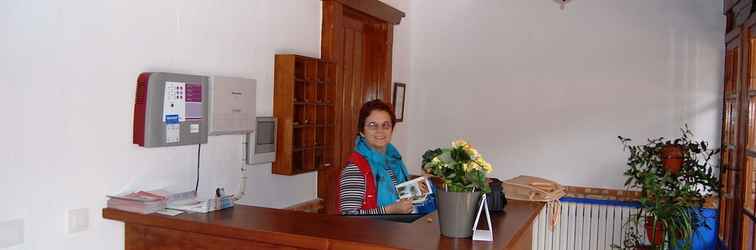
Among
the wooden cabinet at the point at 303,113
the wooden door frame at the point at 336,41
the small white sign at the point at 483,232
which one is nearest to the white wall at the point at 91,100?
the wooden cabinet at the point at 303,113

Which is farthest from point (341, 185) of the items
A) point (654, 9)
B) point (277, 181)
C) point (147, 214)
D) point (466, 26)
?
point (654, 9)

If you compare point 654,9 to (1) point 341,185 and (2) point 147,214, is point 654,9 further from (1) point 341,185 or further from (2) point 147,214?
(2) point 147,214

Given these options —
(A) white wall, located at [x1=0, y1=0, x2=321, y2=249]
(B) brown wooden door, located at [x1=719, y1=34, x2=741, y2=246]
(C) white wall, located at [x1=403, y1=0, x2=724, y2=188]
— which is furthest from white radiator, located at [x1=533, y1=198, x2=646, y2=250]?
(A) white wall, located at [x1=0, y1=0, x2=321, y2=249]

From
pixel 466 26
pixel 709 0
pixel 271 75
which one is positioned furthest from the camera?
pixel 466 26

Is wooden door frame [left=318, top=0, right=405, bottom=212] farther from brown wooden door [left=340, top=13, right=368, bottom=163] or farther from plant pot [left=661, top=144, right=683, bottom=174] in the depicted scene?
plant pot [left=661, top=144, right=683, bottom=174]

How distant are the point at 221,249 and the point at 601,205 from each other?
3.17 metres

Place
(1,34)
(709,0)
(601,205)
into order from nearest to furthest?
(1,34) → (709,0) → (601,205)

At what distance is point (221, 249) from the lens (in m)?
2.20

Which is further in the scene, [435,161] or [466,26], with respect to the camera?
[466,26]

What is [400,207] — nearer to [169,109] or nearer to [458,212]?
[458,212]

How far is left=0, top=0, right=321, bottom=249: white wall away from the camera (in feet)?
6.72

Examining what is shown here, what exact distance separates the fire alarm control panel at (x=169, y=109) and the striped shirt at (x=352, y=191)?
65 centimetres

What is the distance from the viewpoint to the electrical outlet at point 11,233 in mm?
2016

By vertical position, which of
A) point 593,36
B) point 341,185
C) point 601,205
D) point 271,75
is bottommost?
point 601,205
